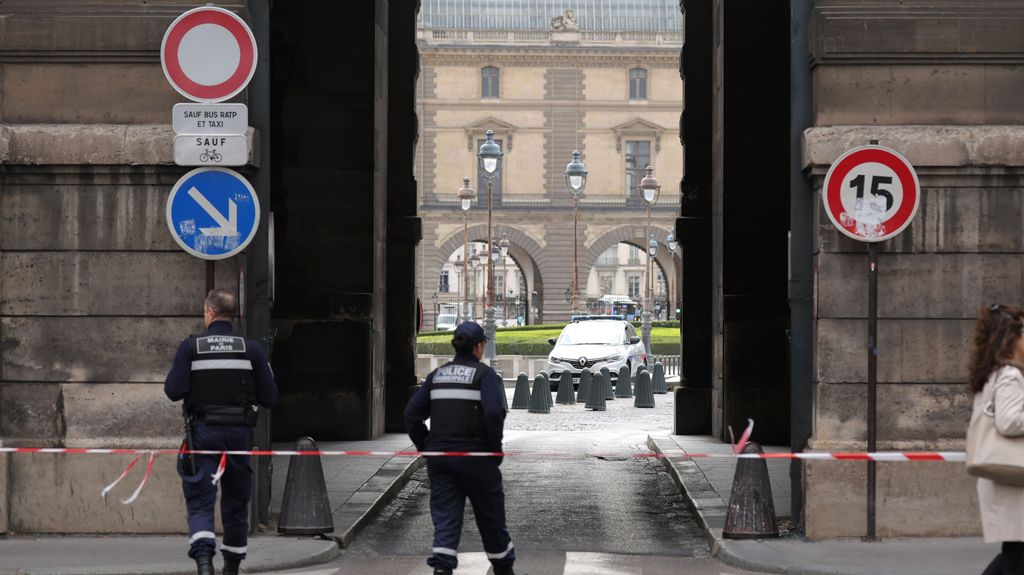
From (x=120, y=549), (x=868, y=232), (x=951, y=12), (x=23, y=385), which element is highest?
(x=951, y=12)

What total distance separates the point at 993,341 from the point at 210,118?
5510 millimetres

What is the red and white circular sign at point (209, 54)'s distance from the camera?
10125mm

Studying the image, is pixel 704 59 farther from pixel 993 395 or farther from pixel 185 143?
pixel 993 395

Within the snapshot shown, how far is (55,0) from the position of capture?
11047 millimetres

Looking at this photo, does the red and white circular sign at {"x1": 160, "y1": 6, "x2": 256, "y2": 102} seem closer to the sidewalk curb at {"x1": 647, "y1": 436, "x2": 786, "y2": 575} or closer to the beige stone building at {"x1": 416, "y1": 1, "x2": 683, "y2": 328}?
the sidewalk curb at {"x1": 647, "y1": 436, "x2": 786, "y2": 575}

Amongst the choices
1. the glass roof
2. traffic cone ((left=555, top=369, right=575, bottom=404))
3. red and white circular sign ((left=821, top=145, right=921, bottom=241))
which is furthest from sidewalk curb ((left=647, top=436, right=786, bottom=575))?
the glass roof

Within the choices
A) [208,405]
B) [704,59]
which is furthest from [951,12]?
[704,59]

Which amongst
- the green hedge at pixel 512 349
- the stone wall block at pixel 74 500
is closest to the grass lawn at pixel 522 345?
the green hedge at pixel 512 349

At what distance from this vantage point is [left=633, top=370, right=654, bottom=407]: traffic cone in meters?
29.4

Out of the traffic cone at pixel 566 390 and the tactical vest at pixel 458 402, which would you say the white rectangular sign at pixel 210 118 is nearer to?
the tactical vest at pixel 458 402

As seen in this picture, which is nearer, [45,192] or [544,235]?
[45,192]

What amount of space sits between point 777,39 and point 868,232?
8035 mm

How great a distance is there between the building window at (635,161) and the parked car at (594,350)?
49595mm

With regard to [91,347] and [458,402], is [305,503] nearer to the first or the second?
[91,347]
